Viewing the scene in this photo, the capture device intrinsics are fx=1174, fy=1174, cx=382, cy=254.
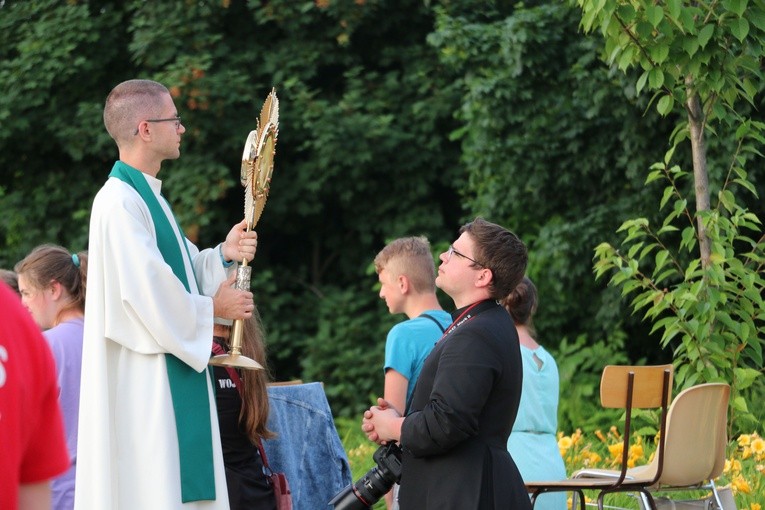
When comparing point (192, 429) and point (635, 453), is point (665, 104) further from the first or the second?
point (192, 429)

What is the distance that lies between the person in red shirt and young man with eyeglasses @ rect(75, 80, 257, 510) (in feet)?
6.15

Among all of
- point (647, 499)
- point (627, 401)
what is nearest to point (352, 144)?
point (627, 401)

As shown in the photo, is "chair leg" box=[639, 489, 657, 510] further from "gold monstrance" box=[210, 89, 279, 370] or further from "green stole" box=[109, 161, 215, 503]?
"green stole" box=[109, 161, 215, 503]

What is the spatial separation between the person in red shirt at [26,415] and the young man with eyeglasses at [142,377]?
187 centimetres

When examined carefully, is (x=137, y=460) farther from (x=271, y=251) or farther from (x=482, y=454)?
(x=271, y=251)

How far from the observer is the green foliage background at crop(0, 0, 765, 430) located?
9773 millimetres

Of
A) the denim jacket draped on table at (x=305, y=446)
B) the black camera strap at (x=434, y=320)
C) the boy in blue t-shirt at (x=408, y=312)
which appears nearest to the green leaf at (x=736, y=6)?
the boy in blue t-shirt at (x=408, y=312)

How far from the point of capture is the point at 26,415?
Answer: 183cm

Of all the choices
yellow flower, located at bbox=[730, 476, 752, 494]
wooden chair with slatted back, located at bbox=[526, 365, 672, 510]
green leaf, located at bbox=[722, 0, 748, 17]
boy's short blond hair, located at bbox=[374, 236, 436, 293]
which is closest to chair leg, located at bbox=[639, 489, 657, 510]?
wooden chair with slatted back, located at bbox=[526, 365, 672, 510]

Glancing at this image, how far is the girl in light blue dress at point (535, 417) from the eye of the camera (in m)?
4.73

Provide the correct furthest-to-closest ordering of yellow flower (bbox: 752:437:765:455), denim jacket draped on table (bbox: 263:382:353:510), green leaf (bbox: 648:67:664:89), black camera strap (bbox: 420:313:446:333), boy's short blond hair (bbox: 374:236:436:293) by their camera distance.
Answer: green leaf (bbox: 648:67:664:89) → yellow flower (bbox: 752:437:765:455) → denim jacket draped on table (bbox: 263:382:353:510) → boy's short blond hair (bbox: 374:236:436:293) → black camera strap (bbox: 420:313:446:333)

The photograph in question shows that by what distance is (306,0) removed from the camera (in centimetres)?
1121

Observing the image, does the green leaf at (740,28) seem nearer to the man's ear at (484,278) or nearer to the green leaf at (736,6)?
the green leaf at (736,6)

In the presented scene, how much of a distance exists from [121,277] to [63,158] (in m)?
8.81
